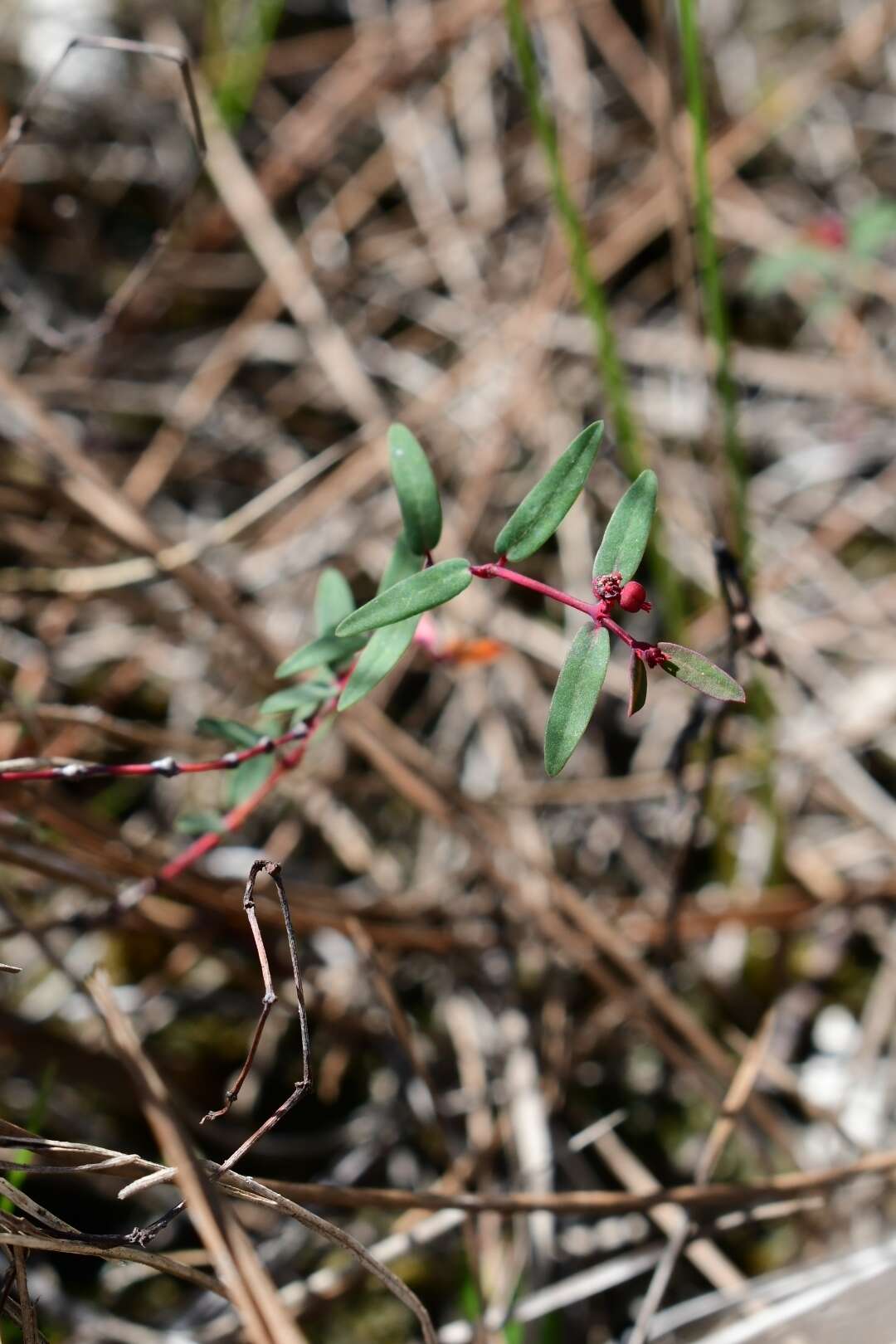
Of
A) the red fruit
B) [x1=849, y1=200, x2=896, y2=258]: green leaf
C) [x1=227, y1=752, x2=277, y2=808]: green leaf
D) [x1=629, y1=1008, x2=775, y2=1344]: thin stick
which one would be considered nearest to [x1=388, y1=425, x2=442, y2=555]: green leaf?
[x1=227, y1=752, x2=277, y2=808]: green leaf

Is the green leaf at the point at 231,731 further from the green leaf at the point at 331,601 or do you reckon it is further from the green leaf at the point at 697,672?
the green leaf at the point at 697,672

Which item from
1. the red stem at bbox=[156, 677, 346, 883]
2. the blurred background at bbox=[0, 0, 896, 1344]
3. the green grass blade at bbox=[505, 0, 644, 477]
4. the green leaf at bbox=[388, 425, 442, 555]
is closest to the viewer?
the green leaf at bbox=[388, 425, 442, 555]

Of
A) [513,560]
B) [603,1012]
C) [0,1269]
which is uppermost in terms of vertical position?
[513,560]

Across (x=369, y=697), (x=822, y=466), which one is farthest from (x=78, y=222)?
(x=822, y=466)

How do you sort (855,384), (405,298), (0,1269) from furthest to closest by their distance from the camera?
(405,298)
(855,384)
(0,1269)

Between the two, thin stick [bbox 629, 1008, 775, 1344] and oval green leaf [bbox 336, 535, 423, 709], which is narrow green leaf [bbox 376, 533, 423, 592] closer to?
oval green leaf [bbox 336, 535, 423, 709]

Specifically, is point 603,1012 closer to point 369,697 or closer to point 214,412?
point 369,697

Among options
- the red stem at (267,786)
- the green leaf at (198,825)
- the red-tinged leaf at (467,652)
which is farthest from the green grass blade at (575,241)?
the green leaf at (198,825)

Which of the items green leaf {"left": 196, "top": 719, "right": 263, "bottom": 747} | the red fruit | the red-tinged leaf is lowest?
green leaf {"left": 196, "top": 719, "right": 263, "bottom": 747}
